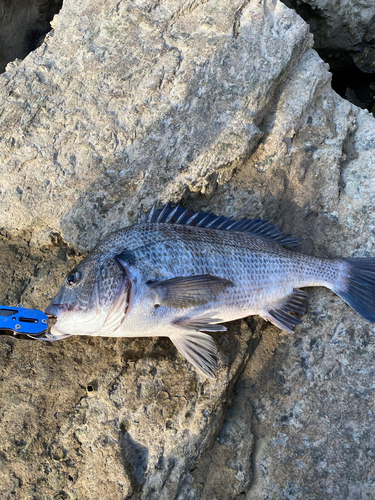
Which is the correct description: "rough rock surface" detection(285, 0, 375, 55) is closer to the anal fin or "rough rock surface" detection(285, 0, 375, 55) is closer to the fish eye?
the anal fin

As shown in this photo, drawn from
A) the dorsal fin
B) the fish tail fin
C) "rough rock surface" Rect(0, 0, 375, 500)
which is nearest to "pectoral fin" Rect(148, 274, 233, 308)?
"rough rock surface" Rect(0, 0, 375, 500)

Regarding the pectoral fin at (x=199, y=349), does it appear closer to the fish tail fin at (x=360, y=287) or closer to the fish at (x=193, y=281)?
the fish at (x=193, y=281)

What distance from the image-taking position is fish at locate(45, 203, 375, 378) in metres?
2.48

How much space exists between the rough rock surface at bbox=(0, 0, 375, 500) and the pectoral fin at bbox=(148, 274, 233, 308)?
0.42m

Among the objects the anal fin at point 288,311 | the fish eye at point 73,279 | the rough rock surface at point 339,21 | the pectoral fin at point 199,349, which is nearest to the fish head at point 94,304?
the fish eye at point 73,279

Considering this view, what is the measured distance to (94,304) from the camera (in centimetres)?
245

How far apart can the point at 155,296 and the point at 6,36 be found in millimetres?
4559

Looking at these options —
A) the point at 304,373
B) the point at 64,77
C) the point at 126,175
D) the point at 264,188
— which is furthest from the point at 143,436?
the point at 64,77

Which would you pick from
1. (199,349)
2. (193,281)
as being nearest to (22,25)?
(193,281)

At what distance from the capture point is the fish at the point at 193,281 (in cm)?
248

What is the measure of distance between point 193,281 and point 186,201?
965mm

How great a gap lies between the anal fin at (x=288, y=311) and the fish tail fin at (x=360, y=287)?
10.8 inches

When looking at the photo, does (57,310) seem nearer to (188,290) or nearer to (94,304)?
(94,304)

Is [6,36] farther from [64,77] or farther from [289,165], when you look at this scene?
[289,165]
